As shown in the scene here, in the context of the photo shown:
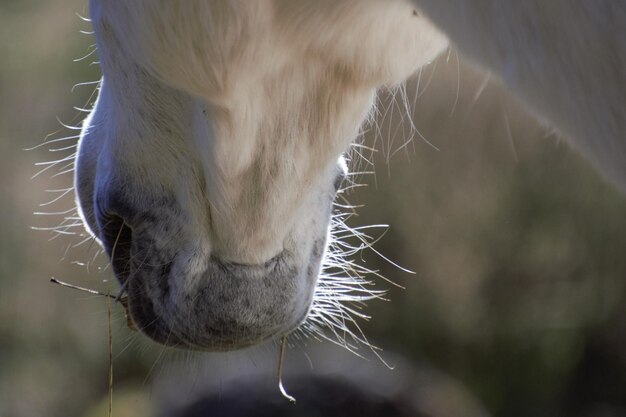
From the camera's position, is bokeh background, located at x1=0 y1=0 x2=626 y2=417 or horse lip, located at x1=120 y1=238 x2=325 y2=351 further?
bokeh background, located at x1=0 y1=0 x2=626 y2=417

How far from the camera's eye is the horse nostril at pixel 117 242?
3.68 feet

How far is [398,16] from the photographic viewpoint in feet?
2.96

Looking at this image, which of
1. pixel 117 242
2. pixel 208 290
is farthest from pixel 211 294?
pixel 117 242

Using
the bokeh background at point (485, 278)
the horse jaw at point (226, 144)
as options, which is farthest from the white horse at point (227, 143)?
the bokeh background at point (485, 278)

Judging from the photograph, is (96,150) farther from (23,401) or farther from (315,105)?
(23,401)

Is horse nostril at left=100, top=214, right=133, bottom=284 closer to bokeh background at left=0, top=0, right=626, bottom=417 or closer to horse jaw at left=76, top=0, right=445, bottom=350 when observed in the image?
horse jaw at left=76, top=0, right=445, bottom=350

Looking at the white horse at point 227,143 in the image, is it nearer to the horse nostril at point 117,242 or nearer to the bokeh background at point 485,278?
the horse nostril at point 117,242

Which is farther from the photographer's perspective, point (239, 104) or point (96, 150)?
point (96, 150)

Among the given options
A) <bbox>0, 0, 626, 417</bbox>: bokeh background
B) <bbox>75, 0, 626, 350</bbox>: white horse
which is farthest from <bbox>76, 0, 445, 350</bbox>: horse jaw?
<bbox>0, 0, 626, 417</bbox>: bokeh background

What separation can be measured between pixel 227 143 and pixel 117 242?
25cm

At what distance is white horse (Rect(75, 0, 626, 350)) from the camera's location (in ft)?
2.92

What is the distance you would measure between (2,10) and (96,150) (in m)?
4.57

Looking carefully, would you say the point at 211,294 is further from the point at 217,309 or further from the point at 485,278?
the point at 485,278

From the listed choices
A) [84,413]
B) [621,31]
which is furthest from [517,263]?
[621,31]
